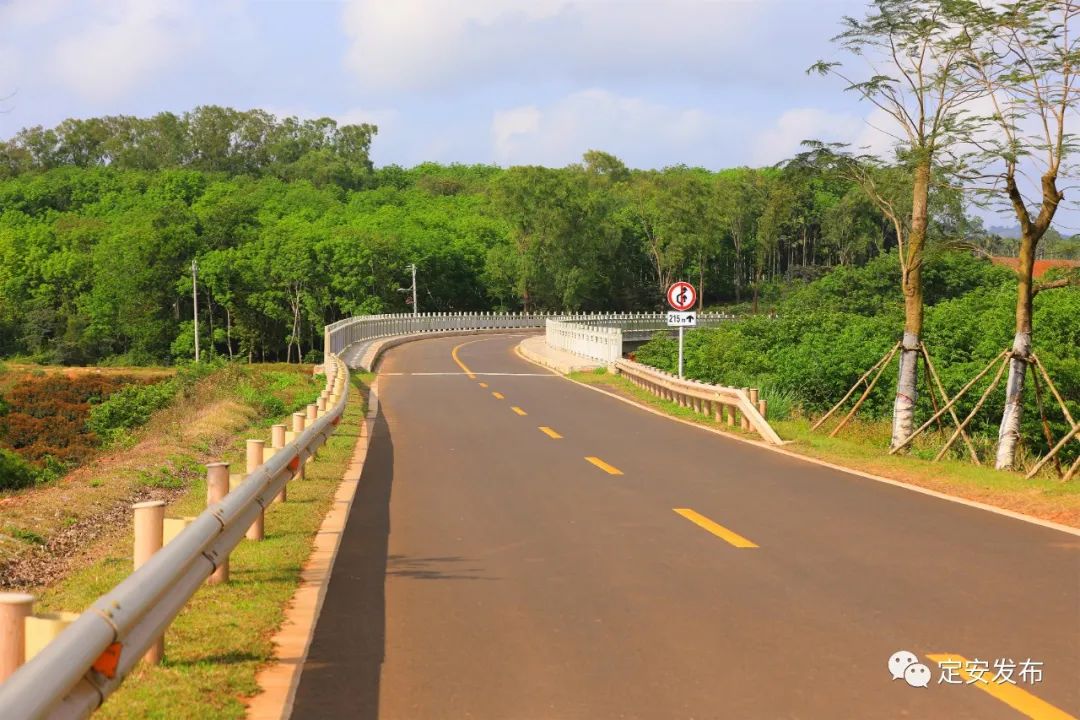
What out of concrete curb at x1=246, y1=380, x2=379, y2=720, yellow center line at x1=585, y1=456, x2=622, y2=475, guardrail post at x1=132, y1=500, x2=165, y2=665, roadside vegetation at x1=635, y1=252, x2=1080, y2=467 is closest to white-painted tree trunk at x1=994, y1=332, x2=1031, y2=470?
roadside vegetation at x1=635, y1=252, x2=1080, y2=467

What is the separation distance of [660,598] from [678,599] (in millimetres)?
120

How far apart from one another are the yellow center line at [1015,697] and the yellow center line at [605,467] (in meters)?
8.71

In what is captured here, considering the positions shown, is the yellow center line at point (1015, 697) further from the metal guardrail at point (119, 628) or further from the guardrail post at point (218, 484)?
the guardrail post at point (218, 484)

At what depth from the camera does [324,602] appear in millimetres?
7656

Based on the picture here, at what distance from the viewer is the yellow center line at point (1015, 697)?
209 inches

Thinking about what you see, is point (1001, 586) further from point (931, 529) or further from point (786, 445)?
point (786, 445)

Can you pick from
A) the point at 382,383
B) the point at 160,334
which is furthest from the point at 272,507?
the point at 160,334

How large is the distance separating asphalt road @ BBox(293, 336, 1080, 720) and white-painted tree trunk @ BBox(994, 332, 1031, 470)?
419 centimetres

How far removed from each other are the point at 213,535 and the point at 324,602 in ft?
4.73

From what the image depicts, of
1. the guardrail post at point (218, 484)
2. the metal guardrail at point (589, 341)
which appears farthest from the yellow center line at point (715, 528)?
the metal guardrail at point (589, 341)

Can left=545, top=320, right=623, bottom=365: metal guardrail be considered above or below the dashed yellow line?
above

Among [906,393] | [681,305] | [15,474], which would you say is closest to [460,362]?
[681,305]

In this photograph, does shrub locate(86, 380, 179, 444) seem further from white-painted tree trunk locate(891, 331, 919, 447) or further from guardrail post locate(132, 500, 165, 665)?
guardrail post locate(132, 500, 165, 665)

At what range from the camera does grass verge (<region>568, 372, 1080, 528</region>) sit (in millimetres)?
12266
